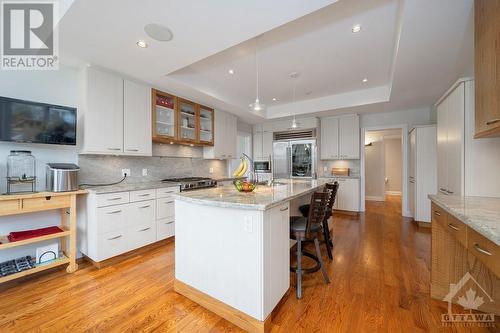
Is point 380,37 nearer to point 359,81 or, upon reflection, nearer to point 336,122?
point 359,81

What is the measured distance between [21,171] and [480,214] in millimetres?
3966

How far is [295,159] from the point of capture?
211 inches

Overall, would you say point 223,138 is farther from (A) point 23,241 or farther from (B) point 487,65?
(B) point 487,65

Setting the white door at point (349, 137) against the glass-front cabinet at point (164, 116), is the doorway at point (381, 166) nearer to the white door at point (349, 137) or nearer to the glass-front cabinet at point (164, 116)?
the white door at point (349, 137)

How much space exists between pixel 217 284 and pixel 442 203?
1.82m

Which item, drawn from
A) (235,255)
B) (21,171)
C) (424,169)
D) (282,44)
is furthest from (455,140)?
(21,171)

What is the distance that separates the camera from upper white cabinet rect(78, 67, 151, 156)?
8.27ft

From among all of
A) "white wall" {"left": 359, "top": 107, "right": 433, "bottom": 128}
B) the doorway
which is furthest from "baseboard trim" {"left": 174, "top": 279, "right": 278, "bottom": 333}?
the doorway

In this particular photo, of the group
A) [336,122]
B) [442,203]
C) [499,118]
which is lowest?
[442,203]

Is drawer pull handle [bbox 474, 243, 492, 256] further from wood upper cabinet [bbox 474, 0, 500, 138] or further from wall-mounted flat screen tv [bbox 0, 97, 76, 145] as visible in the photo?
wall-mounted flat screen tv [bbox 0, 97, 76, 145]

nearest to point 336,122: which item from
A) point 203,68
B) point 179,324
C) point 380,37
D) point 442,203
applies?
point 380,37

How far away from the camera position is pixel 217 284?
1.62 metres

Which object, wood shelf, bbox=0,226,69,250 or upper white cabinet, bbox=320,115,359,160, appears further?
upper white cabinet, bbox=320,115,359,160

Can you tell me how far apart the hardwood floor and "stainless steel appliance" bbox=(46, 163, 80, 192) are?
954mm
